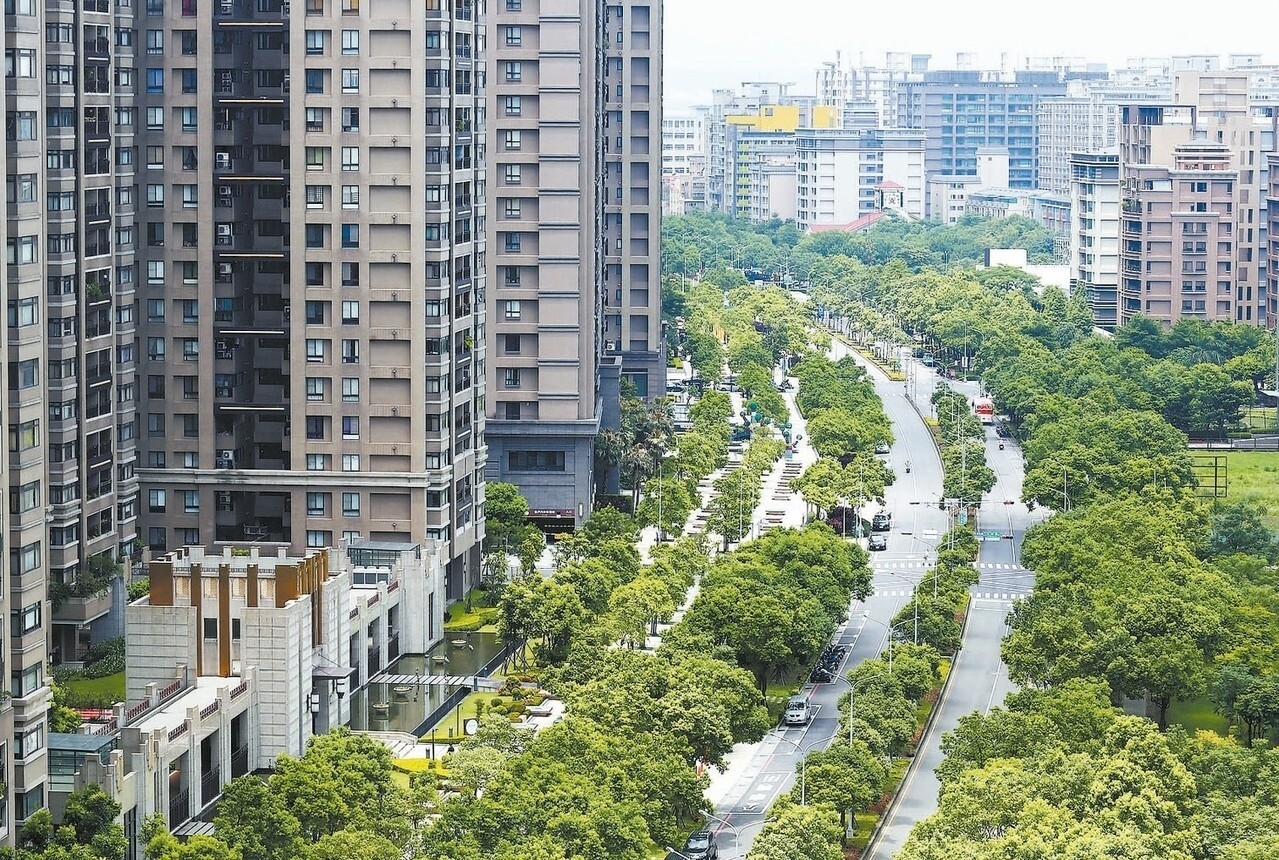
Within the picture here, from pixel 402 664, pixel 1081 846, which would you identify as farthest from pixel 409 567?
pixel 1081 846

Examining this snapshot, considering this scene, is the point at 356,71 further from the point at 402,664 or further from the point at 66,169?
the point at 402,664

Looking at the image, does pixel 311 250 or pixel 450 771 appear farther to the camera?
pixel 311 250

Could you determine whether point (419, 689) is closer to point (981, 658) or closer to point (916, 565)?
point (981, 658)

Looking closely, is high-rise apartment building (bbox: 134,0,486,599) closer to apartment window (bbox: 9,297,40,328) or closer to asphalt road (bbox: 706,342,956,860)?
asphalt road (bbox: 706,342,956,860)

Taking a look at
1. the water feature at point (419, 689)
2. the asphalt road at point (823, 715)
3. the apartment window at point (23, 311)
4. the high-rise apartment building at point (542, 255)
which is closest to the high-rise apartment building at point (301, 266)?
the water feature at point (419, 689)

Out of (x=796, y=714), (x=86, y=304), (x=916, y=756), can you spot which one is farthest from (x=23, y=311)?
(x=916, y=756)

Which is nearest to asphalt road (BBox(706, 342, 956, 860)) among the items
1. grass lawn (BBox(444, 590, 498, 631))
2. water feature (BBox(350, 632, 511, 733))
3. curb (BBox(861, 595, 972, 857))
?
curb (BBox(861, 595, 972, 857))
